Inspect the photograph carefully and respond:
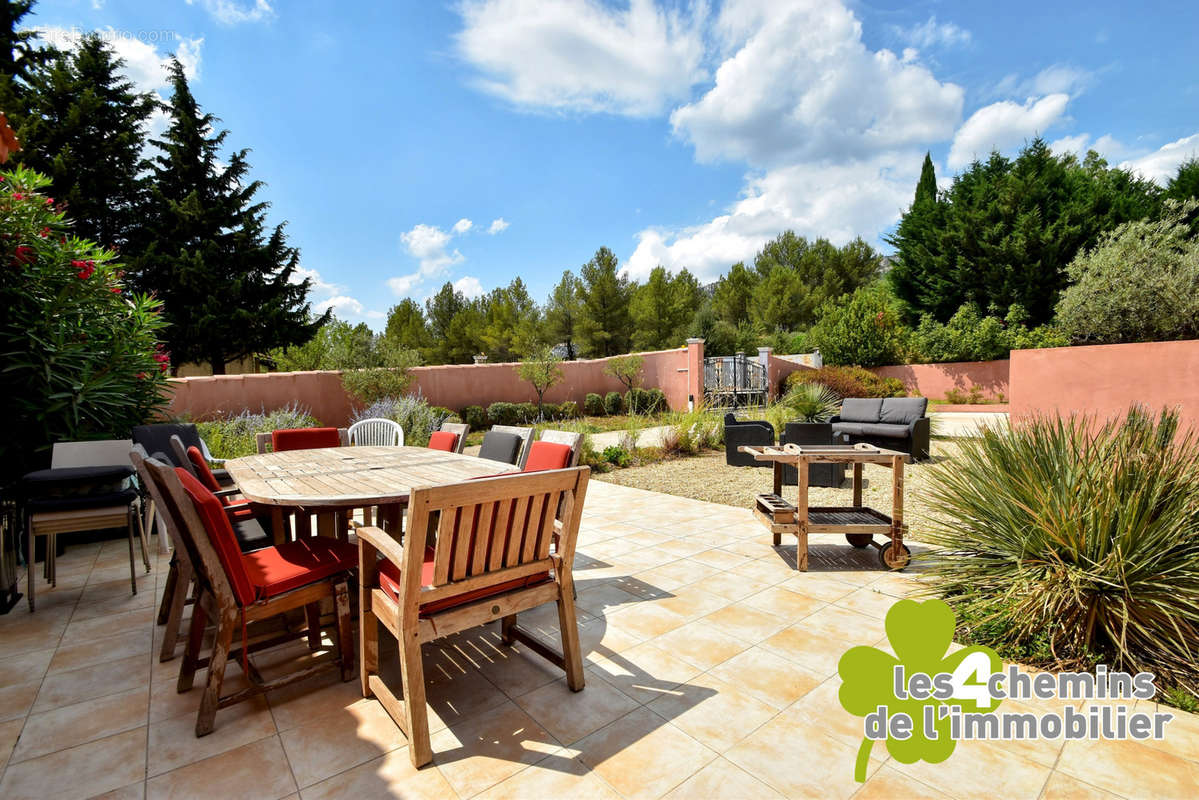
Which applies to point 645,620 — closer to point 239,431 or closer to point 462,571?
point 462,571

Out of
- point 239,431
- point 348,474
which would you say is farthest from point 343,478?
point 239,431

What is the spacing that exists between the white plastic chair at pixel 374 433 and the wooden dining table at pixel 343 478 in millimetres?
1113

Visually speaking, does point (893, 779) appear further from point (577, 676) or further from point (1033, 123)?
point (1033, 123)

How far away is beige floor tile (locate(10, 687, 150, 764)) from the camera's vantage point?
1.72 metres

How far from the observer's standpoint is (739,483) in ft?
20.1

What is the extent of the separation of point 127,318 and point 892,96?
33.8 feet

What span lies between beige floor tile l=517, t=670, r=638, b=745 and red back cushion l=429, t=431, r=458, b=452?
2.13m

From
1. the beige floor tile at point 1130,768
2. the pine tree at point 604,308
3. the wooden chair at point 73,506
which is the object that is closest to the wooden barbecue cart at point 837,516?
the beige floor tile at point 1130,768

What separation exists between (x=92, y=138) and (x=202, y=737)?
18.7 m

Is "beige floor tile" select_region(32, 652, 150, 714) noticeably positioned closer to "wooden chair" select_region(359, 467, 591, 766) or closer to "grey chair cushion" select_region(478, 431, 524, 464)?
"wooden chair" select_region(359, 467, 591, 766)

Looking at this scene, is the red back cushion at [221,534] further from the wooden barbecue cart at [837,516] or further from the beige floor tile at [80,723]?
the wooden barbecue cart at [837,516]

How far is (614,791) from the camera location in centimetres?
147

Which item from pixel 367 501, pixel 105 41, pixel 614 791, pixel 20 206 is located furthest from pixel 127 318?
pixel 105 41

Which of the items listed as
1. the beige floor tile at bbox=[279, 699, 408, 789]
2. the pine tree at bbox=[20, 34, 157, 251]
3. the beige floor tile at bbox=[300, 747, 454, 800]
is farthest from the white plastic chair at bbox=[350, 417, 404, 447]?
the pine tree at bbox=[20, 34, 157, 251]
